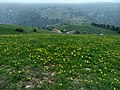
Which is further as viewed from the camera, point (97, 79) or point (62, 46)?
point (62, 46)

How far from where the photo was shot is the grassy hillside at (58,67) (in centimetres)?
2336

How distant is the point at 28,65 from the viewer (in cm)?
2698

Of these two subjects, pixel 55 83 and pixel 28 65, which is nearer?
pixel 55 83

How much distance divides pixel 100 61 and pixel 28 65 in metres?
7.30

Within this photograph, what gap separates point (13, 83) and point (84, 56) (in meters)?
9.25

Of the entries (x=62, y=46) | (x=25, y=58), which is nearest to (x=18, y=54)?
(x=25, y=58)

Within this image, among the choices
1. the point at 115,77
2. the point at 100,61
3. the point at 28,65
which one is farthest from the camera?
the point at 100,61

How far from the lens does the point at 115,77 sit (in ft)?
82.7

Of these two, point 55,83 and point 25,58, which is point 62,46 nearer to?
point 25,58

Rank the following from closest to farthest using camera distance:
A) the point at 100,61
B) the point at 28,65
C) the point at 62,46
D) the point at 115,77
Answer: the point at 115,77, the point at 28,65, the point at 100,61, the point at 62,46

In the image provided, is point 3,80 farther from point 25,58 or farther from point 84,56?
point 84,56

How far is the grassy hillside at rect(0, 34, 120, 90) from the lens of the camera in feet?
76.6

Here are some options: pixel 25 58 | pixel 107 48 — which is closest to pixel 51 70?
pixel 25 58

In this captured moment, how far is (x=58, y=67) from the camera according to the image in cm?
2631
